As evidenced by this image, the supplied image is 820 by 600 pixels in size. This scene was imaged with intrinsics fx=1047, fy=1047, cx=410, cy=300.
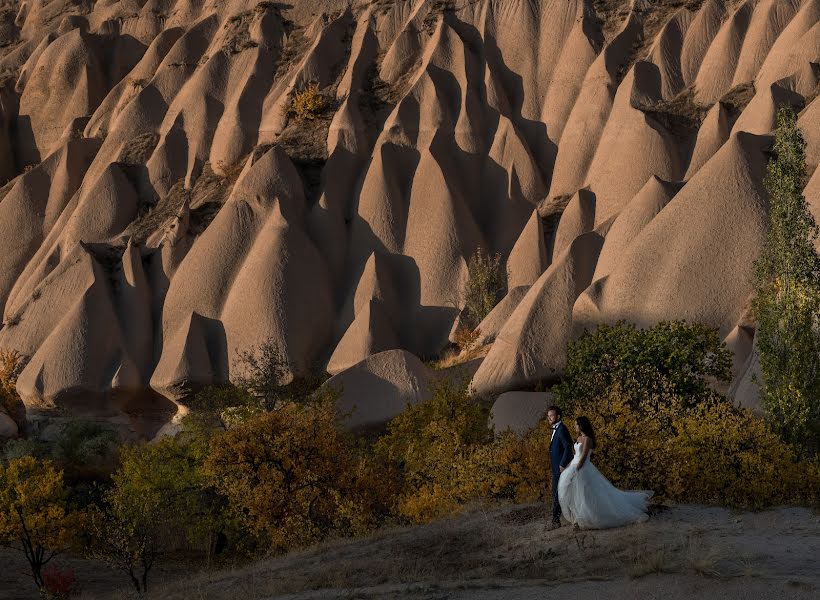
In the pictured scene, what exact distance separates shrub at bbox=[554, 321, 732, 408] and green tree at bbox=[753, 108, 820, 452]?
9.86 feet

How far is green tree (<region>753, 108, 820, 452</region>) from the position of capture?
1891 centimetres

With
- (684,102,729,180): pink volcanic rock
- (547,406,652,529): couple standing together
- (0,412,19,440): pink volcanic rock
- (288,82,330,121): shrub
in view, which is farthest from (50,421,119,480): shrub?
(547,406,652,529): couple standing together

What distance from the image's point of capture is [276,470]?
19.4 metres

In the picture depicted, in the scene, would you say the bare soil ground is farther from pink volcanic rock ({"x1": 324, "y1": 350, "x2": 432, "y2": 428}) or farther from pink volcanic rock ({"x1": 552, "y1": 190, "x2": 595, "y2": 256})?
pink volcanic rock ({"x1": 552, "y1": 190, "x2": 595, "y2": 256})

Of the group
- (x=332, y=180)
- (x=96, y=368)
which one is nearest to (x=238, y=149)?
(x=332, y=180)

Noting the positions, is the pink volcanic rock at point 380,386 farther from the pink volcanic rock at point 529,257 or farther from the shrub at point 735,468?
the shrub at point 735,468

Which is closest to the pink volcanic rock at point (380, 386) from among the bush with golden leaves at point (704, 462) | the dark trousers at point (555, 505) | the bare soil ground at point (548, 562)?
the bush with golden leaves at point (704, 462)

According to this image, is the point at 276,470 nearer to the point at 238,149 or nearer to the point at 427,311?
the point at 427,311

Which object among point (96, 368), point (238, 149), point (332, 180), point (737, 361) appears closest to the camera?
point (737, 361)

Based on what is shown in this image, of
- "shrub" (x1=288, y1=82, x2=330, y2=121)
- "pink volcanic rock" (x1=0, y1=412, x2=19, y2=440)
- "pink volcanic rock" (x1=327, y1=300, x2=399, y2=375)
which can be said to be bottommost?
"pink volcanic rock" (x1=0, y1=412, x2=19, y2=440)

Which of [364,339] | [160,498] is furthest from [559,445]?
[364,339]

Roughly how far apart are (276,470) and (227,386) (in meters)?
15.3

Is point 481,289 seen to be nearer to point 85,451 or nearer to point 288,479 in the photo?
point 85,451

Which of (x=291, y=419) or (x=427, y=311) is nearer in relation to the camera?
(x=291, y=419)
